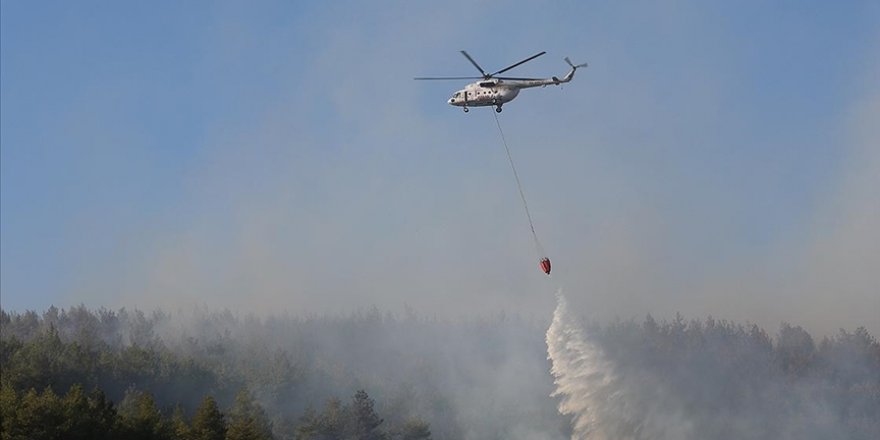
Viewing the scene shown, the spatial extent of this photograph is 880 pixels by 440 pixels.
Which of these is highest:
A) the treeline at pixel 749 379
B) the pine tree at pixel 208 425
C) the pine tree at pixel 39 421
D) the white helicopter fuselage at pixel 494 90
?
the white helicopter fuselage at pixel 494 90

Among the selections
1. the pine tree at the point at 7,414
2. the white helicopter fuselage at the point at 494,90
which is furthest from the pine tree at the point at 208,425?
the white helicopter fuselage at the point at 494,90

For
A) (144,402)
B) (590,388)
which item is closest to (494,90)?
(590,388)

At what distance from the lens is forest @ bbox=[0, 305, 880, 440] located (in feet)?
289

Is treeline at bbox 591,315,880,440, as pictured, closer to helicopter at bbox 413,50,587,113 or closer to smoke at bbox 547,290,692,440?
smoke at bbox 547,290,692,440

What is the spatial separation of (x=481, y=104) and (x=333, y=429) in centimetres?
5947

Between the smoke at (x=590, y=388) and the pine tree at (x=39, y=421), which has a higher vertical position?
the pine tree at (x=39, y=421)

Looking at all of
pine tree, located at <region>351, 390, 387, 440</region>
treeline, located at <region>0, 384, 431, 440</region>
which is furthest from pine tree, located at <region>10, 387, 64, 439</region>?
pine tree, located at <region>351, 390, 387, 440</region>

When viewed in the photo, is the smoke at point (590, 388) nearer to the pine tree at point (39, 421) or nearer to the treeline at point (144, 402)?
the treeline at point (144, 402)

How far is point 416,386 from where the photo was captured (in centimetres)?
15875

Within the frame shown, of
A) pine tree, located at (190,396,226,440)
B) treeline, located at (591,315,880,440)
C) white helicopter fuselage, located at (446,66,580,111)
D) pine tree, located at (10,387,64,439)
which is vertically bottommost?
treeline, located at (591,315,880,440)

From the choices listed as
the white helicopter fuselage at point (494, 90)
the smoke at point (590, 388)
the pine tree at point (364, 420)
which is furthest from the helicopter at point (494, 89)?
the pine tree at point (364, 420)

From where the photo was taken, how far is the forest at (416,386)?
8819 centimetres

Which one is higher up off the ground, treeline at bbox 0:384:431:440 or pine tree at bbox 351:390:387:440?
treeline at bbox 0:384:431:440

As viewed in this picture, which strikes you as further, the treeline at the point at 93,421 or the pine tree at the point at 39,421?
the treeline at the point at 93,421
